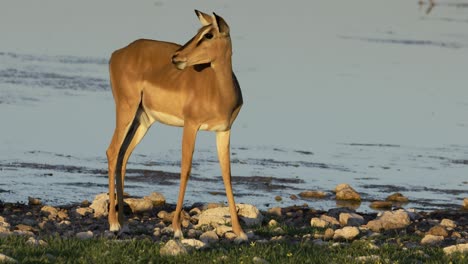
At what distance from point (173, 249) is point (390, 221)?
4.10 meters

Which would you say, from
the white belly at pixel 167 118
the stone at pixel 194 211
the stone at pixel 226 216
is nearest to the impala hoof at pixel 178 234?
the stone at pixel 226 216

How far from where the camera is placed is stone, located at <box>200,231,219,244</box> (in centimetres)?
1274

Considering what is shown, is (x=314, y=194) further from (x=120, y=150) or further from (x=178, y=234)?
(x=178, y=234)

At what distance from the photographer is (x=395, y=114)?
23141mm

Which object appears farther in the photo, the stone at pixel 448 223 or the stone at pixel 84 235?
the stone at pixel 448 223

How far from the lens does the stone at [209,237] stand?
41.8 feet

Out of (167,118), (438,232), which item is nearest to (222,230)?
(167,118)

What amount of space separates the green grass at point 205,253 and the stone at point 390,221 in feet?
7.10

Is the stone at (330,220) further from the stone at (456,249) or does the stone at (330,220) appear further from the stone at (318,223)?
the stone at (456,249)

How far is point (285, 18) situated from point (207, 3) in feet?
11.4

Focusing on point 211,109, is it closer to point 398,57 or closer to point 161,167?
point 161,167

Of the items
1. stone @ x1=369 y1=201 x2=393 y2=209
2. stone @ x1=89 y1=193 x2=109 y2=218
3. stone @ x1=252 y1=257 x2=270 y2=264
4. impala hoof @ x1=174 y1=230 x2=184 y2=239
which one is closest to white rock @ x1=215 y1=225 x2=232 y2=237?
impala hoof @ x1=174 y1=230 x2=184 y2=239

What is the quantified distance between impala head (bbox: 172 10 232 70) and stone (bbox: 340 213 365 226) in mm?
2548

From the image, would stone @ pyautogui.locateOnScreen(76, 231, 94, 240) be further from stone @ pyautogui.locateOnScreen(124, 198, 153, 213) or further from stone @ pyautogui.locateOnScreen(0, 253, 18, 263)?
stone @ pyautogui.locateOnScreen(124, 198, 153, 213)
